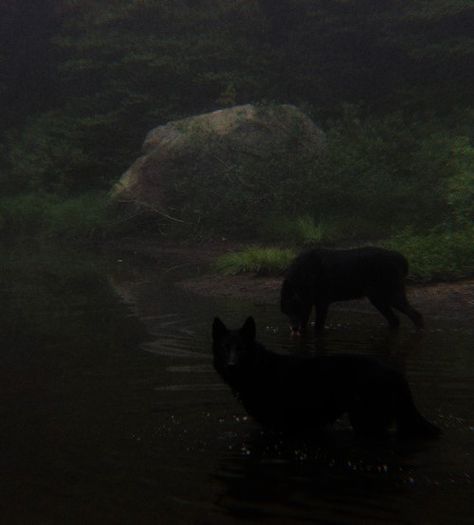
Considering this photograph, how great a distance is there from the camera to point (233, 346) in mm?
6320

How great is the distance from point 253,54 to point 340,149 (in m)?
10.4

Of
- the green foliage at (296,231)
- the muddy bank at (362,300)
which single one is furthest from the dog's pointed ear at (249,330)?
the green foliage at (296,231)

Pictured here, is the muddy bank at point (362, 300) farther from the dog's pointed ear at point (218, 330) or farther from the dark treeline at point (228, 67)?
the dark treeline at point (228, 67)

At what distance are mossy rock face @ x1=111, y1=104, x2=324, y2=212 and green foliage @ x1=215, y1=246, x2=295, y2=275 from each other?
20.5 feet

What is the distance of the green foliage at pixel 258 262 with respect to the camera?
1577 centimetres

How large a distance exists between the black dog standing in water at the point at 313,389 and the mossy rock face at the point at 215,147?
52.8 ft

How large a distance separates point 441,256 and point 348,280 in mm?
3437

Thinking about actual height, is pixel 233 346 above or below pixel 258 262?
above

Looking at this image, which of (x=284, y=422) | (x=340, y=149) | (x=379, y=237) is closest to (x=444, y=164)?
(x=340, y=149)

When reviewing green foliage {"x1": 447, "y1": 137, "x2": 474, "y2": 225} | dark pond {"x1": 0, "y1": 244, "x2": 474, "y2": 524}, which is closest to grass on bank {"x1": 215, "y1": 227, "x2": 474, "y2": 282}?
green foliage {"x1": 447, "y1": 137, "x2": 474, "y2": 225}

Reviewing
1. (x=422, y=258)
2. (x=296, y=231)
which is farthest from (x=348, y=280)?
(x=296, y=231)

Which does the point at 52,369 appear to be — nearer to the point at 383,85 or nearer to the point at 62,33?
the point at 383,85

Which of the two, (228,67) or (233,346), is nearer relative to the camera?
(233,346)

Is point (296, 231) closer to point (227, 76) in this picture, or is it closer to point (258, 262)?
point (258, 262)
